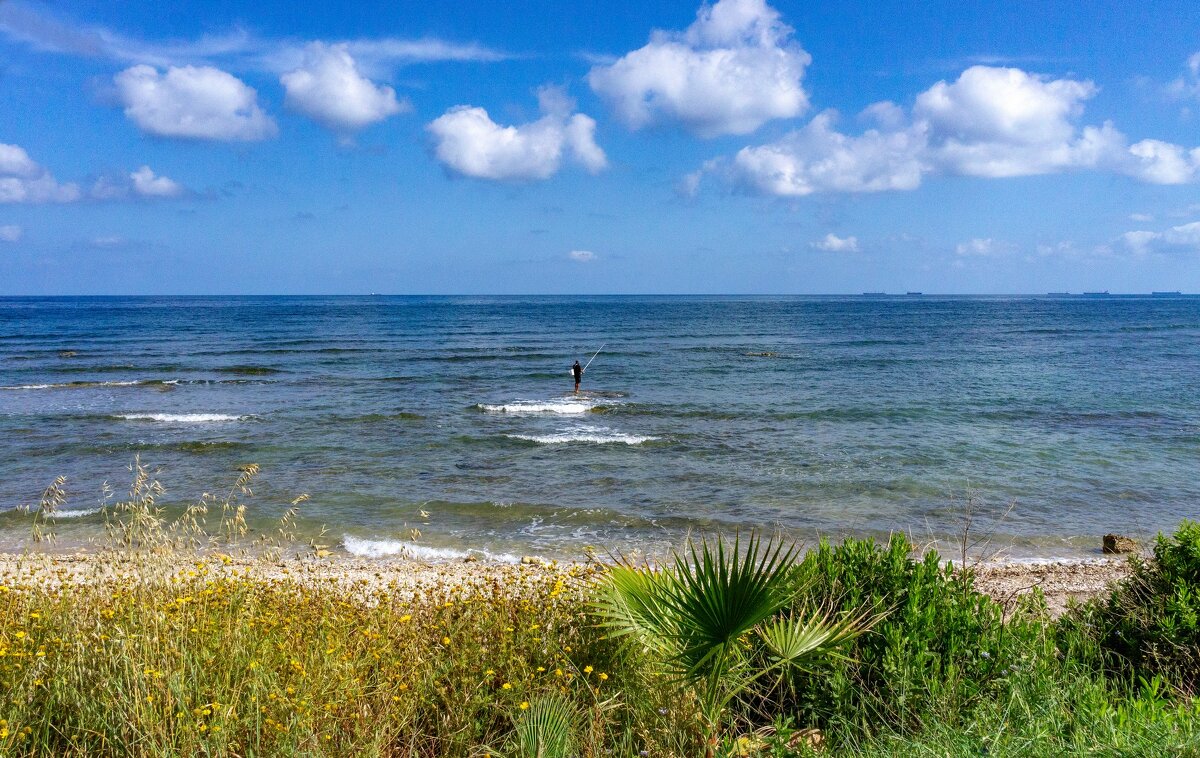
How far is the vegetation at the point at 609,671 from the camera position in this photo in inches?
165

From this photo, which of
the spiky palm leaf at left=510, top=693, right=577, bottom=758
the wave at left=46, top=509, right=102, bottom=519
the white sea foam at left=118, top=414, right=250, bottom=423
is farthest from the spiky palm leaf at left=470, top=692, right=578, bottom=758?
the white sea foam at left=118, top=414, right=250, bottom=423

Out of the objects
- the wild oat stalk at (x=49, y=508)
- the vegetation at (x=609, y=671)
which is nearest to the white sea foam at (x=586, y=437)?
the wild oat stalk at (x=49, y=508)

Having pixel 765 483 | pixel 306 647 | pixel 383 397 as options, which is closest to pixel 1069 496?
pixel 765 483

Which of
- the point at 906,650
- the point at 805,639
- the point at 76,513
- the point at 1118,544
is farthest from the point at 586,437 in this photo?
the point at 805,639

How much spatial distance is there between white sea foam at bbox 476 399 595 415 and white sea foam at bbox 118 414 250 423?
28.5ft

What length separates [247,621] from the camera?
5176 mm

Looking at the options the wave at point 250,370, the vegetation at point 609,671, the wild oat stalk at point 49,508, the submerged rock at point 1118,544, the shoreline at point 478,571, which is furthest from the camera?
the wave at point 250,370

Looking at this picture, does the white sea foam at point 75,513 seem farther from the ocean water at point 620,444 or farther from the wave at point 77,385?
the wave at point 77,385

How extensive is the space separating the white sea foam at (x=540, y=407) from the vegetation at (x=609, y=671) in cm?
2133

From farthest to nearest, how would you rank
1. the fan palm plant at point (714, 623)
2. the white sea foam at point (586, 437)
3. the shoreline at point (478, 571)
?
the white sea foam at point (586, 437), the shoreline at point (478, 571), the fan palm plant at point (714, 623)

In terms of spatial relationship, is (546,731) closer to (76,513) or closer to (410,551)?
(410,551)

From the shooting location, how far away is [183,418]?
2617 cm

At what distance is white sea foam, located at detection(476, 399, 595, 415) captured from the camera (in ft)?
90.1

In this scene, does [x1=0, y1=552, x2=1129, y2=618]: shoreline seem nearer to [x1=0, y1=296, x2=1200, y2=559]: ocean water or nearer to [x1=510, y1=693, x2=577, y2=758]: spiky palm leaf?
[x1=0, y1=296, x2=1200, y2=559]: ocean water
